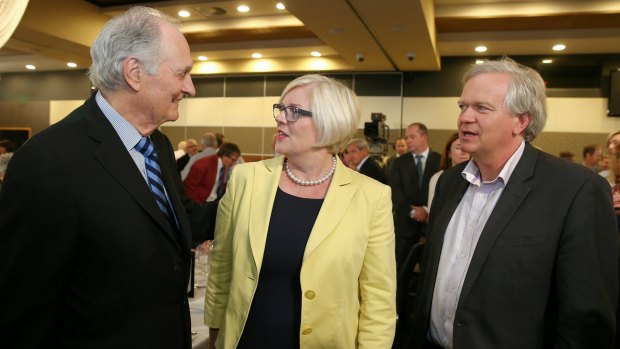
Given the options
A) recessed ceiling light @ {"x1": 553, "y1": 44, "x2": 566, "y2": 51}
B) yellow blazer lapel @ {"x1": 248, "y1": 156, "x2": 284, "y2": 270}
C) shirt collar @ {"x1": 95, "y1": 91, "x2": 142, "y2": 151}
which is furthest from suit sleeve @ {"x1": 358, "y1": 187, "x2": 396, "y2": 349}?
recessed ceiling light @ {"x1": 553, "y1": 44, "x2": 566, "y2": 51}

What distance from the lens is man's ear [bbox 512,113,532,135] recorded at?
66.0 inches

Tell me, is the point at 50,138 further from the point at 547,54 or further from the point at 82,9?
the point at 547,54

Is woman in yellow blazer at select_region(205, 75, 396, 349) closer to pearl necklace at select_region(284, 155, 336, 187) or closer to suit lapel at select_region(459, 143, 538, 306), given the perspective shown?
pearl necklace at select_region(284, 155, 336, 187)

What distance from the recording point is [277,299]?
1552mm

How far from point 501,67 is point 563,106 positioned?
7.61 meters

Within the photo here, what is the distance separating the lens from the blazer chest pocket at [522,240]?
1.47 m

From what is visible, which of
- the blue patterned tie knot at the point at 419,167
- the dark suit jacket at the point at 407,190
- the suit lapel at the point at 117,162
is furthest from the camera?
the blue patterned tie knot at the point at 419,167

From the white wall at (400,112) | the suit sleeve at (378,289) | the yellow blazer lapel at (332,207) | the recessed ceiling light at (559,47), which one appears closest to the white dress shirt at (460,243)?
the suit sleeve at (378,289)

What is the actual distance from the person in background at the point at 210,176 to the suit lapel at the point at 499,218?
4.75 m

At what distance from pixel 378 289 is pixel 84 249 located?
0.95m

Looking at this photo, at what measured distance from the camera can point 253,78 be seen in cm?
996

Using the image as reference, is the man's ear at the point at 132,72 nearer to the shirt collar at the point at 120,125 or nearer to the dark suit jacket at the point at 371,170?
the shirt collar at the point at 120,125

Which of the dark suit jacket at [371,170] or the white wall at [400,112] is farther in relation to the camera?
the white wall at [400,112]

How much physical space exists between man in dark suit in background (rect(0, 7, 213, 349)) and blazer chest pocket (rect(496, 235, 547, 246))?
1.04 meters
